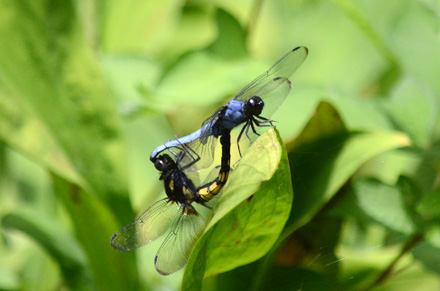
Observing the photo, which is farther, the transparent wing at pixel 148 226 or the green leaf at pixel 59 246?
the green leaf at pixel 59 246

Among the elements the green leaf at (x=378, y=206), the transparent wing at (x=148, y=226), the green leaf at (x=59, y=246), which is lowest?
the green leaf at (x=378, y=206)

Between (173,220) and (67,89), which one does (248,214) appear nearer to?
(173,220)

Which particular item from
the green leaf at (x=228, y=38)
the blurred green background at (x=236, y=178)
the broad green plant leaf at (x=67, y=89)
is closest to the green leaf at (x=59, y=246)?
the blurred green background at (x=236, y=178)

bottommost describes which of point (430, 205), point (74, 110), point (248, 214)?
point (430, 205)

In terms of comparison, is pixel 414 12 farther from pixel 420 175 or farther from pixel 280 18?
pixel 280 18

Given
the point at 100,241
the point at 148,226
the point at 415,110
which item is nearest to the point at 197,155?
the point at 148,226

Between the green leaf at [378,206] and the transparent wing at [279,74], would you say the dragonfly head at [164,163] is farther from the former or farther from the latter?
the green leaf at [378,206]

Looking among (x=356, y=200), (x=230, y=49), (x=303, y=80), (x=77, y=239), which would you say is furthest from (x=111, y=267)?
(x=303, y=80)
